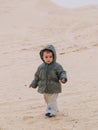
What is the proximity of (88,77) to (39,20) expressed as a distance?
1136 cm

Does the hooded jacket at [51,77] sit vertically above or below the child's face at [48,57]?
below

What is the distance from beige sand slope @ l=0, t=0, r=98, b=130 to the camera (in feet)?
22.6

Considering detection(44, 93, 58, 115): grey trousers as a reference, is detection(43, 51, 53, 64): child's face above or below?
above

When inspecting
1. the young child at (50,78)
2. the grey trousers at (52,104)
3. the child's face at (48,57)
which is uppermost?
the child's face at (48,57)

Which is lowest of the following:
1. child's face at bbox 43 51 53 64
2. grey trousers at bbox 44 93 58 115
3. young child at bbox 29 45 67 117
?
grey trousers at bbox 44 93 58 115

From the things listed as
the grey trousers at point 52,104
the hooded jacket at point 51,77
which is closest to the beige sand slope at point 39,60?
the grey trousers at point 52,104

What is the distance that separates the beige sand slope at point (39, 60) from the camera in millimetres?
6895

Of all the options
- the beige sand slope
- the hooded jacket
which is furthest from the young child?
the beige sand slope

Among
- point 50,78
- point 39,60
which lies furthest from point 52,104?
point 39,60

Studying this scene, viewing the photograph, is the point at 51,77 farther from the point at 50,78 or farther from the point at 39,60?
the point at 39,60

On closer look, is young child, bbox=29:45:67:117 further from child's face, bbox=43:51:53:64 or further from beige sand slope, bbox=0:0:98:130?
beige sand slope, bbox=0:0:98:130

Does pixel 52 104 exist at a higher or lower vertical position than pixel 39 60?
lower

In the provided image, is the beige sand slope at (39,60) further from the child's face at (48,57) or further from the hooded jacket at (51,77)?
the child's face at (48,57)

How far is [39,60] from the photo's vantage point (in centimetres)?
1203
